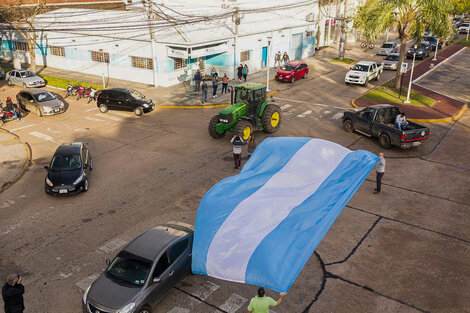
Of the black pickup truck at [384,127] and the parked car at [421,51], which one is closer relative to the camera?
the black pickup truck at [384,127]

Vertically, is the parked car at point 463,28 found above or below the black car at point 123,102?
above

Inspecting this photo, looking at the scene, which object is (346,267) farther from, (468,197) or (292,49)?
(292,49)

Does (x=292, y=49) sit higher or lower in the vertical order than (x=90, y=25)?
lower

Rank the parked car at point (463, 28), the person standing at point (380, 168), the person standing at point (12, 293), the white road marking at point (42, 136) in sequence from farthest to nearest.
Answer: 1. the parked car at point (463, 28)
2. the white road marking at point (42, 136)
3. the person standing at point (380, 168)
4. the person standing at point (12, 293)

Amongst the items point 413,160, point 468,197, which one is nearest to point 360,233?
point 468,197

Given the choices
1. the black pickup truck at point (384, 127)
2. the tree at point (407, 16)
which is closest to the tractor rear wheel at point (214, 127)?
the black pickup truck at point (384, 127)

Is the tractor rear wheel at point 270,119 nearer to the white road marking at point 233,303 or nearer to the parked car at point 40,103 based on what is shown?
the white road marking at point 233,303

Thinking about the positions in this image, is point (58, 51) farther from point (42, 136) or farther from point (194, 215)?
point (194, 215)
